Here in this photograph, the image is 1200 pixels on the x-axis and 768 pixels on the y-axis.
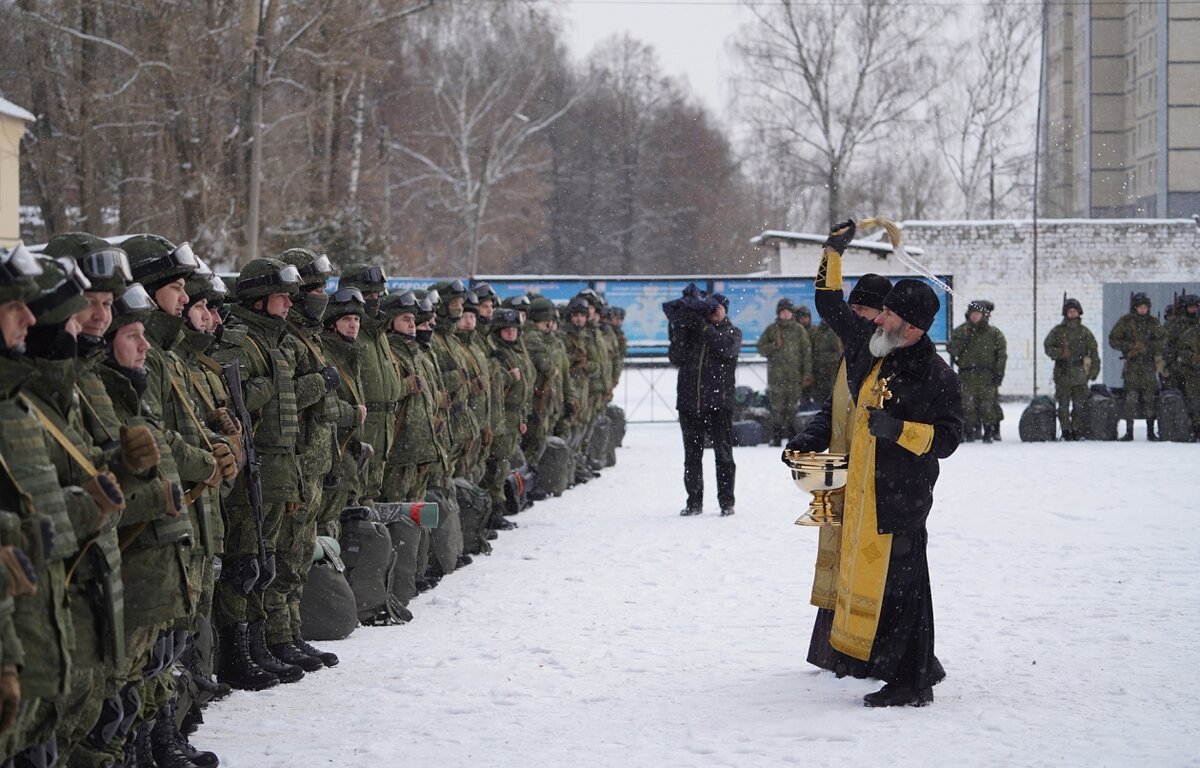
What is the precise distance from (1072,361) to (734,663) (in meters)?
14.8

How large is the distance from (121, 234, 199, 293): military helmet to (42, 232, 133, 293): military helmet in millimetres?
686

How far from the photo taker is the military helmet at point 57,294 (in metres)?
4.17

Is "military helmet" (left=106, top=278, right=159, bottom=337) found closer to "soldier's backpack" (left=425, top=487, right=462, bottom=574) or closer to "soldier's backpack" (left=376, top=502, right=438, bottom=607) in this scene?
"soldier's backpack" (left=376, top=502, right=438, bottom=607)

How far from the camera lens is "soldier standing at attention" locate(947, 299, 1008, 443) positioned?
2050 centimetres

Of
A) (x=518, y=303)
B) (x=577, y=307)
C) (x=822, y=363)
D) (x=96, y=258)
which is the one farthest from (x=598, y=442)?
(x=96, y=258)

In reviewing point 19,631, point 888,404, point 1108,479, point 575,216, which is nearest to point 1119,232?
point 1108,479

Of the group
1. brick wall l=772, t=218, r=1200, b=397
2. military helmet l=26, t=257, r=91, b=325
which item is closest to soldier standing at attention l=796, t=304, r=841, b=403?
brick wall l=772, t=218, r=1200, b=397

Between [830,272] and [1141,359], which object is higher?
[830,272]

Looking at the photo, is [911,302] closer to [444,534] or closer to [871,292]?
[871,292]

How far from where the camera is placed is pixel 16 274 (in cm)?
396

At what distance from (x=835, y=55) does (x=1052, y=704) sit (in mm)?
38377

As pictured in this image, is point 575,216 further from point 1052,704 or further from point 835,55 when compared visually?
point 1052,704

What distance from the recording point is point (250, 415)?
7.01 m

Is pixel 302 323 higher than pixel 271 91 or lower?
lower
